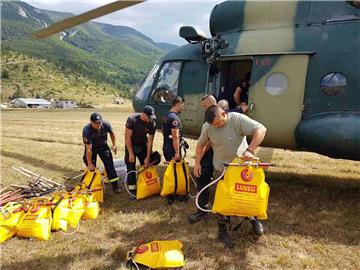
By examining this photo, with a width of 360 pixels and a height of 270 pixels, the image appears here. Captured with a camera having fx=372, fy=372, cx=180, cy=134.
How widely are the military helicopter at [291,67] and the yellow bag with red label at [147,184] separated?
50.4 inches

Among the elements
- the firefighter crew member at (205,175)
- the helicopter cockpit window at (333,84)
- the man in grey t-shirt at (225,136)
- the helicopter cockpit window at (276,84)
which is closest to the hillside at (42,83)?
the helicopter cockpit window at (276,84)

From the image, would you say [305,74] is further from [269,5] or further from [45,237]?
[45,237]

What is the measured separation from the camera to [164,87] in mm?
Result: 8062

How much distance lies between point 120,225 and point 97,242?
0.61 m

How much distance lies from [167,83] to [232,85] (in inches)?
54.8

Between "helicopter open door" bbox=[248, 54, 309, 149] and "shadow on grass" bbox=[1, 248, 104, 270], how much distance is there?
3521mm

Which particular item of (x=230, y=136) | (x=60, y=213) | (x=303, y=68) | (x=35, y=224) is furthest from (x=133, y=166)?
(x=303, y=68)

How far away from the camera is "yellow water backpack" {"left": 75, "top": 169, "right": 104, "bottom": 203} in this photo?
6.92m

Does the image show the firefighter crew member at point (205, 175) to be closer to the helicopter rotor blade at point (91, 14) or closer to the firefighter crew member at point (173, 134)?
the firefighter crew member at point (173, 134)

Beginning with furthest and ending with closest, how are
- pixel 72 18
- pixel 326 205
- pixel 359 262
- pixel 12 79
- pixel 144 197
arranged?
pixel 12 79, pixel 144 197, pixel 326 205, pixel 359 262, pixel 72 18

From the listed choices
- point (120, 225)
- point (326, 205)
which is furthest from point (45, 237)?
point (326, 205)

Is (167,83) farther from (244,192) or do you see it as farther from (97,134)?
(244,192)

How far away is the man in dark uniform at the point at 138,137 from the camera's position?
6984 millimetres

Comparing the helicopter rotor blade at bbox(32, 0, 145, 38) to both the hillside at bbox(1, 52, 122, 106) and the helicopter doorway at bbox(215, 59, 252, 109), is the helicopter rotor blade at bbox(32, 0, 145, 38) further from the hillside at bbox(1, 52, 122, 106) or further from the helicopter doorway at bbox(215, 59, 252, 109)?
the hillside at bbox(1, 52, 122, 106)
